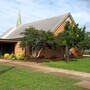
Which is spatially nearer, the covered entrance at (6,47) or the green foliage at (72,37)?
the green foliage at (72,37)

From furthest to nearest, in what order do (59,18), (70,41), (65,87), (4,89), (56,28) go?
1. (59,18)
2. (56,28)
3. (70,41)
4. (65,87)
5. (4,89)

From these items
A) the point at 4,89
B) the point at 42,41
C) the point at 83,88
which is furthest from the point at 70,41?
the point at 4,89

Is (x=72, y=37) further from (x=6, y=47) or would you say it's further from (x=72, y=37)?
(x=6, y=47)

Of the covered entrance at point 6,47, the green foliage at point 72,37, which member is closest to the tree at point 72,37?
the green foliage at point 72,37

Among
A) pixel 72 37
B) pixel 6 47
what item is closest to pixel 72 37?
pixel 72 37

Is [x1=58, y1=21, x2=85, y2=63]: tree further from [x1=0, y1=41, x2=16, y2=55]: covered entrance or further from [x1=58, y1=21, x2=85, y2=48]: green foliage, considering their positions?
[x1=0, y1=41, x2=16, y2=55]: covered entrance

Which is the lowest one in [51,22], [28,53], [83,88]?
[83,88]

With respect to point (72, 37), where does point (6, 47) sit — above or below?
below

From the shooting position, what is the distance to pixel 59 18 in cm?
3378

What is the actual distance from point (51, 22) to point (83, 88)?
975 inches

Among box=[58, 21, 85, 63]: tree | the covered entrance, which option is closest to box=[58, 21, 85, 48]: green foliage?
box=[58, 21, 85, 63]: tree

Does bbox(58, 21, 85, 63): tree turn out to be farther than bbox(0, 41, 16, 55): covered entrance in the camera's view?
No

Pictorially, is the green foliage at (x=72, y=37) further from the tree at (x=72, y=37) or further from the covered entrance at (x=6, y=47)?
the covered entrance at (x=6, y=47)

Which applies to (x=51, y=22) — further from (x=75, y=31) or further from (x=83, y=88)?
(x=83, y=88)
